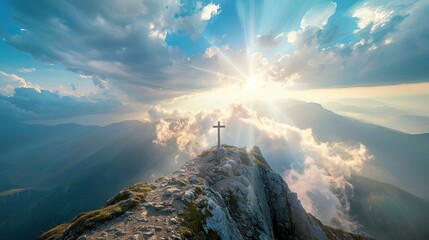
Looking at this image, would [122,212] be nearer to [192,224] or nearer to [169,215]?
[169,215]

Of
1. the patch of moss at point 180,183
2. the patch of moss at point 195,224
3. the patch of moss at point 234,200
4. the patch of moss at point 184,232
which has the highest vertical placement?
the patch of moss at point 184,232

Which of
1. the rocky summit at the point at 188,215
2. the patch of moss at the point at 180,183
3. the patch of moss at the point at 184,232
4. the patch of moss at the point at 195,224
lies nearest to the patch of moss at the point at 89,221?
the rocky summit at the point at 188,215

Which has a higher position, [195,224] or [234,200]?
[195,224]

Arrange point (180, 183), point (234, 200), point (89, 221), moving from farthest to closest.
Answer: point (234, 200) → point (180, 183) → point (89, 221)

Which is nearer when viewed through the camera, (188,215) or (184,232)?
(184,232)

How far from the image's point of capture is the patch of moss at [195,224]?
62.8 feet

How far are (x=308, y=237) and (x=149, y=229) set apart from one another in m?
41.7

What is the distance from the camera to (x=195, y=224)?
21062 millimetres

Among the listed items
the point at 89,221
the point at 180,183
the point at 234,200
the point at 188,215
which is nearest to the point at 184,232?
the point at 188,215

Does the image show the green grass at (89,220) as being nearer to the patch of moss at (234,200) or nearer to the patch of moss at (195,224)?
the patch of moss at (195,224)

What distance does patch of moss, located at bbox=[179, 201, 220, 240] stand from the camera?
1914 centimetres

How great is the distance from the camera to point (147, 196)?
27641 mm

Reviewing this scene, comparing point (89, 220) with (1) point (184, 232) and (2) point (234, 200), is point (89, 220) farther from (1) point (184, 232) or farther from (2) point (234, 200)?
(2) point (234, 200)

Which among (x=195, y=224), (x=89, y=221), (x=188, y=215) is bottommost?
(x=195, y=224)
